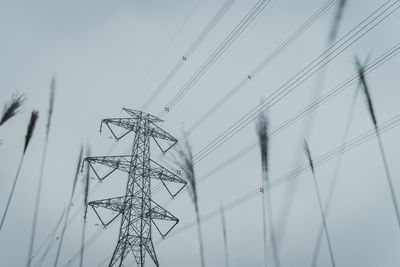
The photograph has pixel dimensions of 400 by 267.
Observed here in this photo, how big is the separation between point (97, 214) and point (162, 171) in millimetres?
5077

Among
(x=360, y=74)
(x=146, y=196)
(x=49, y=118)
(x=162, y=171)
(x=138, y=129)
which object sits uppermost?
(x=138, y=129)

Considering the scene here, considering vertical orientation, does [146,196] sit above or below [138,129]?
below

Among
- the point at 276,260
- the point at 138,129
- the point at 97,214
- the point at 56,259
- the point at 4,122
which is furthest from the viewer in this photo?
the point at 138,129

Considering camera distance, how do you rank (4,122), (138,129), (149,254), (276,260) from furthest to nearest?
(138,129), (149,254), (4,122), (276,260)

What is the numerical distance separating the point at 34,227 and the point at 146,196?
46.7ft

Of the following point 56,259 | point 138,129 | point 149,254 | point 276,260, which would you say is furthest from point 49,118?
point 138,129

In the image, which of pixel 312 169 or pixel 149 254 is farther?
pixel 149 254

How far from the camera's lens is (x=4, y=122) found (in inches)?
404

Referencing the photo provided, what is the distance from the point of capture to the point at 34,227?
12.8m

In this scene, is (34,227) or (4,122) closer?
(4,122)

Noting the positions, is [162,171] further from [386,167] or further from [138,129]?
[386,167]

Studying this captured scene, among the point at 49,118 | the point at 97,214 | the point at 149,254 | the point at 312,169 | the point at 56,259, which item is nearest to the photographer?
the point at 49,118

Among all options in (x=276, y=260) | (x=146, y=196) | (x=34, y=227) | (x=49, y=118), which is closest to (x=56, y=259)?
(x=34, y=227)

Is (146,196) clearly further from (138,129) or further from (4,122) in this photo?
(4,122)
